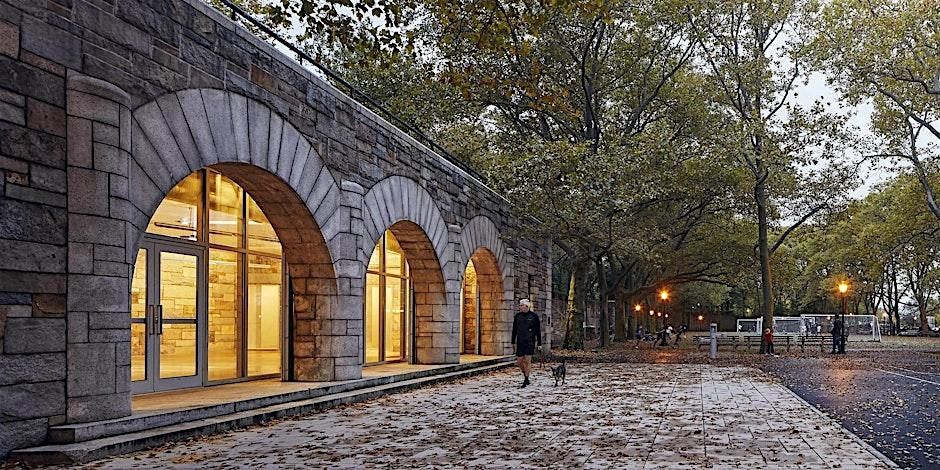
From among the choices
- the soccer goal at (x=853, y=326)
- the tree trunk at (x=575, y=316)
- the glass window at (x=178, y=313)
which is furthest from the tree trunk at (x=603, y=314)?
the glass window at (x=178, y=313)

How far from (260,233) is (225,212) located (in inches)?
36.0

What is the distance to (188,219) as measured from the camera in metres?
11.9

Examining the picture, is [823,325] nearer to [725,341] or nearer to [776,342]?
[776,342]

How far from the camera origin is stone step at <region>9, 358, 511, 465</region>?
7.02 m

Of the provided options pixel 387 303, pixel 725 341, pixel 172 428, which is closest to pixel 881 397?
pixel 387 303

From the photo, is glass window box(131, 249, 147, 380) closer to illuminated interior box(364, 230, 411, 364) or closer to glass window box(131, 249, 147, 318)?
glass window box(131, 249, 147, 318)

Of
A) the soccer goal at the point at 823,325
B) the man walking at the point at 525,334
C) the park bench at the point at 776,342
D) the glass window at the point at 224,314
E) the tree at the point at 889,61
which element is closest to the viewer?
the glass window at the point at 224,314

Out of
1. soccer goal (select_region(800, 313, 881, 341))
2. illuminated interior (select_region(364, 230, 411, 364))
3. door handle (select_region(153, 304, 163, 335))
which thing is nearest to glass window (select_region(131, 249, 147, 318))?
door handle (select_region(153, 304, 163, 335))

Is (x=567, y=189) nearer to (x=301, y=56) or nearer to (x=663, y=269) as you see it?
(x=301, y=56)

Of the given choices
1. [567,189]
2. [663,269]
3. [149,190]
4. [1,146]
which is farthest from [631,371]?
[663,269]

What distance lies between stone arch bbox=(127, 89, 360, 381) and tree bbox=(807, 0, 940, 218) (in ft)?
71.2

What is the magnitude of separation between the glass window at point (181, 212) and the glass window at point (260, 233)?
1.19m

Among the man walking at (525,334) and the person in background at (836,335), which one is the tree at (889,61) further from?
the man walking at (525,334)

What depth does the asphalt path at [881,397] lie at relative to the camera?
9.29 metres
